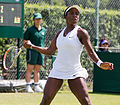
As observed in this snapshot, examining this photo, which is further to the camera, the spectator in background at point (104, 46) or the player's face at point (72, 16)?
the spectator in background at point (104, 46)

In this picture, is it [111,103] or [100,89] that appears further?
[100,89]

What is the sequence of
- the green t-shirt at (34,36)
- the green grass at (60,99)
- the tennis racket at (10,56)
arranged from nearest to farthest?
the green grass at (60,99), the green t-shirt at (34,36), the tennis racket at (10,56)

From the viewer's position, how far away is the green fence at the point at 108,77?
11359 mm

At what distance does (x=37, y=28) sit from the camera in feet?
37.0

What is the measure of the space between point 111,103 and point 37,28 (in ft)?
10.2

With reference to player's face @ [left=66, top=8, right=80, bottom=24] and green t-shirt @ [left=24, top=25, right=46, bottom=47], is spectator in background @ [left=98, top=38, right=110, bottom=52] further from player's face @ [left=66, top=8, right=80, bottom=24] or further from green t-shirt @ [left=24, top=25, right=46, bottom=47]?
player's face @ [left=66, top=8, right=80, bottom=24]

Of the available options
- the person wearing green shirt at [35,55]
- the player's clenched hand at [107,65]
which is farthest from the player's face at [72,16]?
the person wearing green shirt at [35,55]

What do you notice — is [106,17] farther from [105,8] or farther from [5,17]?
[5,17]

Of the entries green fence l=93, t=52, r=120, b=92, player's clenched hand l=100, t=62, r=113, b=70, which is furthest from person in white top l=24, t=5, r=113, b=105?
green fence l=93, t=52, r=120, b=92

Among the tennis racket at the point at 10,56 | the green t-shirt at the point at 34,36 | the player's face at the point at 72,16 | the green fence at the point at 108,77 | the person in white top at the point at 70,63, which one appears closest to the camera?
the person in white top at the point at 70,63

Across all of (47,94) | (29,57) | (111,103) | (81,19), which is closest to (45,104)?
(47,94)

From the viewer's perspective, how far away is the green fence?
11359 millimetres

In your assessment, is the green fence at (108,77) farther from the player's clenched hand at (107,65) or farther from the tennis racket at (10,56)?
the player's clenched hand at (107,65)

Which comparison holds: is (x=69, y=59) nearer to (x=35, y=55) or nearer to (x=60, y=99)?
(x=60, y=99)
